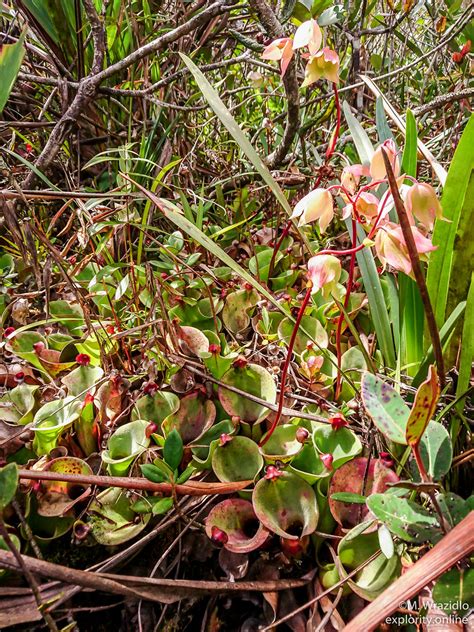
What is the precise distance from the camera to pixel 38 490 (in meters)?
0.53

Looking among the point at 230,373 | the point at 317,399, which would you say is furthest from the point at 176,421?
the point at 317,399

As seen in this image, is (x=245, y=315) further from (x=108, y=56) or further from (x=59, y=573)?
(x=108, y=56)

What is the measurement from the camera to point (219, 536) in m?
0.48

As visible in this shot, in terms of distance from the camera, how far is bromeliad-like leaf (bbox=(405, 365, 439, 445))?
0.33m

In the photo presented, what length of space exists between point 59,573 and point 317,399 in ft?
1.37

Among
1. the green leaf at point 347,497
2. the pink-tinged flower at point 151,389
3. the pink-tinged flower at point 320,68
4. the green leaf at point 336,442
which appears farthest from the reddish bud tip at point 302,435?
the pink-tinged flower at point 320,68

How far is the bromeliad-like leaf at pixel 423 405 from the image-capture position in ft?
1.09

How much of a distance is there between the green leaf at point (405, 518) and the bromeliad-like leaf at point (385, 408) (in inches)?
2.2

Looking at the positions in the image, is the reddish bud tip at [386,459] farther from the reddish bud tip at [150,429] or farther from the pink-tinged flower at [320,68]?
the pink-tinged flower at [320,68]

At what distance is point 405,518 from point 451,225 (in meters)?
0.39

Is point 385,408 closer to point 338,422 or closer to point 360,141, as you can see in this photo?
point 338,422

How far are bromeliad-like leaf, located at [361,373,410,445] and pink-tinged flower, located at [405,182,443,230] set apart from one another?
0.53 ft

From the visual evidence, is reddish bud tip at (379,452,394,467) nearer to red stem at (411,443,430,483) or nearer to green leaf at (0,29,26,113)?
red stem at (411,443,430,483)

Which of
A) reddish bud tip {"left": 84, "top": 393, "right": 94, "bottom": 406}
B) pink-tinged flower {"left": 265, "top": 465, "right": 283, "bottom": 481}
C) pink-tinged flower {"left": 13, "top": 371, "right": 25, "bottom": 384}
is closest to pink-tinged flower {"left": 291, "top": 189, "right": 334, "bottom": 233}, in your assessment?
pink-tinged flower {"left": 265, "top": 465, "right": 283, "bottom": 481}
